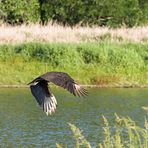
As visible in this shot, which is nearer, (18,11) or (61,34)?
(61,34)

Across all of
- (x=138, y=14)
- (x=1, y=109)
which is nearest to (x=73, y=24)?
(x=138, y=14)

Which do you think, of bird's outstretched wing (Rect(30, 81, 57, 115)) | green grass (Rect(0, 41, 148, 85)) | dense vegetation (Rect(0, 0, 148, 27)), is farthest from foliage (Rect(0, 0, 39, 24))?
bird's outstretched wing (Rect(30, 81, 57, 115))

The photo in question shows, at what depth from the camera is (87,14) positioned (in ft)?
112

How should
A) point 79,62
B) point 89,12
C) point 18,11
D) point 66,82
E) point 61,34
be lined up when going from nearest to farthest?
point 66,82 → point 79,62 → point 61,34 → point 18,11 → point 89,12

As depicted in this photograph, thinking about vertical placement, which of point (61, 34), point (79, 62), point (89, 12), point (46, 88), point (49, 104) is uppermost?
point (46, 88)

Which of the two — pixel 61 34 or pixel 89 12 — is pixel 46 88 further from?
pixel 89 12

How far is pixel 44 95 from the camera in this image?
827 cm

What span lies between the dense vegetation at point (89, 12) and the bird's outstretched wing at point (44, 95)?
24787mm

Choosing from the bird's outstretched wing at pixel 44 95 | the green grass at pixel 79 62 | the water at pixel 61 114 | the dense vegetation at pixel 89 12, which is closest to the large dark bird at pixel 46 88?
the bird's outstretched wing at pixel 44 95

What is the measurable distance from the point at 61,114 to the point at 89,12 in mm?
17128

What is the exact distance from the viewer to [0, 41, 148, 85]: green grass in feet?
80.1

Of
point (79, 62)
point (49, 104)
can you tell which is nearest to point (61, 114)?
point (79, 62)

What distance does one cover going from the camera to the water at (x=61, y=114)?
14.1 meters

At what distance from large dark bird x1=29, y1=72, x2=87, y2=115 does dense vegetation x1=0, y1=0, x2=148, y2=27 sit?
2483cm
